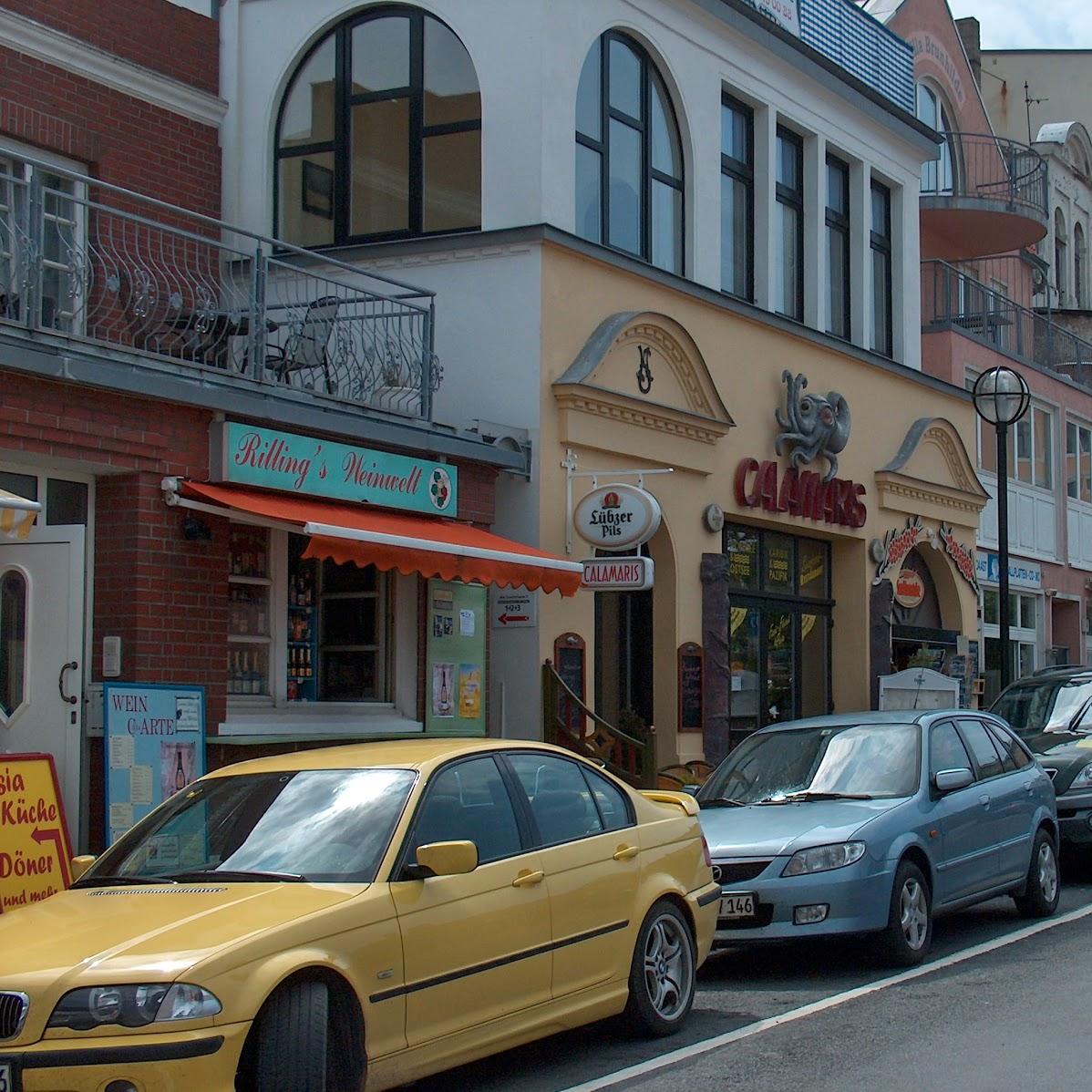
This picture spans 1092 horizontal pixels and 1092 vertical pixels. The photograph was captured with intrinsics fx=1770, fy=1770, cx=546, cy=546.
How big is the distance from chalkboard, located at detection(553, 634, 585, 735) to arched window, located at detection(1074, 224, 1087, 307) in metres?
24.5

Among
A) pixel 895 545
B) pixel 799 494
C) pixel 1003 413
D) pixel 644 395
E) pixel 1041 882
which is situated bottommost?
pixel 1041 882

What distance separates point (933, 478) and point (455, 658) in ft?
36.9

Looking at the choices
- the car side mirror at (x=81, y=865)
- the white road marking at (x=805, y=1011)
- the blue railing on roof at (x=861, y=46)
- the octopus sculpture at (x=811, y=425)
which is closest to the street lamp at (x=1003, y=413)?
the octopus sculpture at (x=811, y=425)

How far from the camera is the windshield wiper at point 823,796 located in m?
10.7

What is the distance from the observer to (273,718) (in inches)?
523

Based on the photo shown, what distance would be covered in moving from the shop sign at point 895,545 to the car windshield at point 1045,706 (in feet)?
19.9

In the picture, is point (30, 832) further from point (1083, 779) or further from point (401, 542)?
point (1083, 779)

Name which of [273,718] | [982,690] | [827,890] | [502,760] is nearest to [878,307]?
[982,690]

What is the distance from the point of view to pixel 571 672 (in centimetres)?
1617

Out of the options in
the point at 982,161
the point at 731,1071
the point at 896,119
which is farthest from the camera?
the point at 982,161

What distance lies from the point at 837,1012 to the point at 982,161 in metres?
24.2

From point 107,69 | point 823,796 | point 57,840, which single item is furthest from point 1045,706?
point 107,69

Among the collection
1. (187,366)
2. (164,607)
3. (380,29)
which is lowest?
(164,607)

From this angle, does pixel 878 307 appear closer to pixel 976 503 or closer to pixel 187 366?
pixel 976 503
